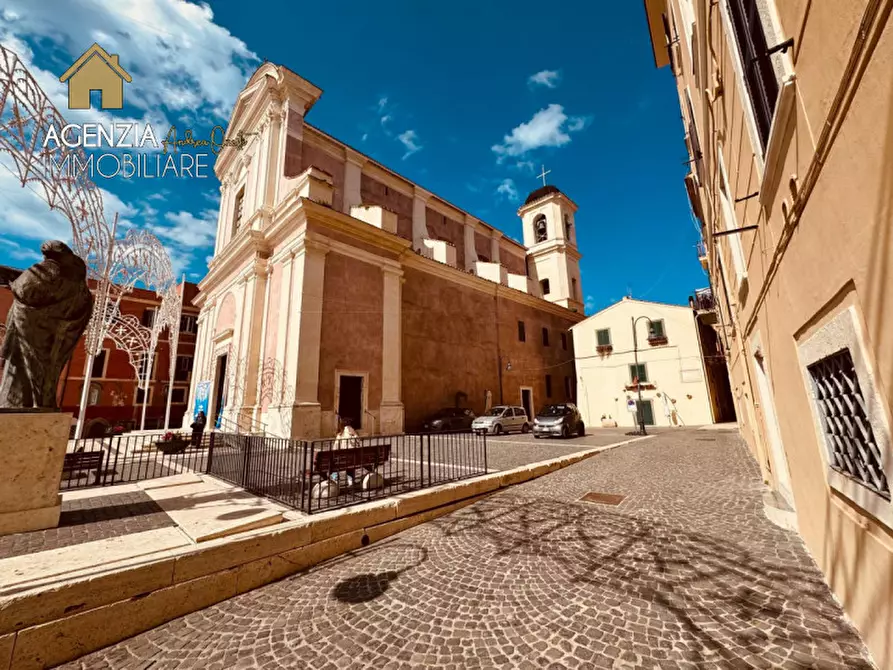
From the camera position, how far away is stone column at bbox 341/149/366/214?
22438 mm

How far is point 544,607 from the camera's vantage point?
2.98 metres

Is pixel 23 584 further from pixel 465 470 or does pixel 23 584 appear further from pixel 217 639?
pixel 465 470

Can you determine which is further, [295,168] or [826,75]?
[295,168]

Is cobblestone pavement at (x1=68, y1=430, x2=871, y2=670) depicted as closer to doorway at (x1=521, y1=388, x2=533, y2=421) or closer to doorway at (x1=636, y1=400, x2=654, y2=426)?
doorway at (x1=636, y1=400, x2=654, y2=426)

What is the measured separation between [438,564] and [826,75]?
4.81m

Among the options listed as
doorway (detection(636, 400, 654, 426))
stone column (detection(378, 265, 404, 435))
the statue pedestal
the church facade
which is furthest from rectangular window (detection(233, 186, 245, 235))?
doorway (detection(636, 400, 654, 426))

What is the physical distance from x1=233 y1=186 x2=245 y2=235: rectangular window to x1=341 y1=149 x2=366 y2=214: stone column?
666 centimetres

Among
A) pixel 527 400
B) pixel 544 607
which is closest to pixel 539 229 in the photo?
pixel 527 400

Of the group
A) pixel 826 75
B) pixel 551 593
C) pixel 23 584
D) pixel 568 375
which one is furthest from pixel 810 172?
pixel 568 375

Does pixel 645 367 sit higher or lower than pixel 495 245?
lower

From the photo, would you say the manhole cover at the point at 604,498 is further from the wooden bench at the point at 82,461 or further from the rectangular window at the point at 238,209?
the rectangular window at the point at 238,209

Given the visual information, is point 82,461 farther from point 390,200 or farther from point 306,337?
point 390,200

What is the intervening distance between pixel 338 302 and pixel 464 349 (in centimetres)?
888

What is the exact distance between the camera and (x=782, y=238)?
2.97 m
